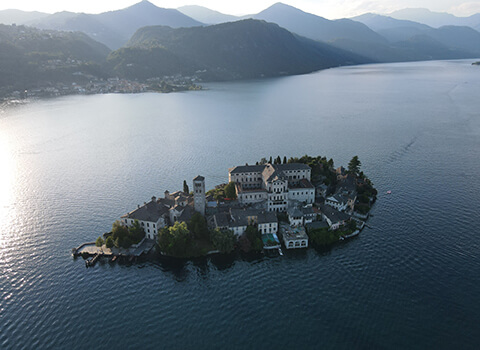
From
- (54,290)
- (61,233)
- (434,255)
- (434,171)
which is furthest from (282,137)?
(54,290)

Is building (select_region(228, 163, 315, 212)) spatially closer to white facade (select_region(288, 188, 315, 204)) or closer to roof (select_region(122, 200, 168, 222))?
white facade (select_region(288, 188, 315, 204))

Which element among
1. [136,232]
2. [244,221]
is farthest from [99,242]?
[244,221]

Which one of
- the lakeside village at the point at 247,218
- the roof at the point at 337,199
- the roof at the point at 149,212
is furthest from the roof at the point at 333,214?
the roof at the point at 149,212

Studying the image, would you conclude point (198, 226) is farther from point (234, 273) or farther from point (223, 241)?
point (234, 273)

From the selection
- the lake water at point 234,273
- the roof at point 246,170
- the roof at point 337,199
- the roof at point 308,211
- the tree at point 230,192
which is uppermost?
the roof at point 246,170

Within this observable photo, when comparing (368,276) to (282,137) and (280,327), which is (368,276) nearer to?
(280,327)

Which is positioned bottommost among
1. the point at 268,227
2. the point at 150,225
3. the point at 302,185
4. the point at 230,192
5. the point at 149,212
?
the point at 268,227

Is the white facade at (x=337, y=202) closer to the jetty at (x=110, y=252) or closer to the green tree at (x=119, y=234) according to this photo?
the jetty at (x=110, y=252)
